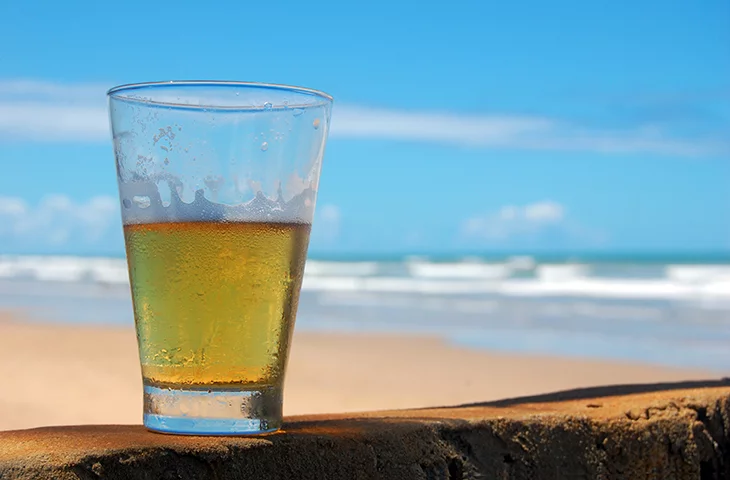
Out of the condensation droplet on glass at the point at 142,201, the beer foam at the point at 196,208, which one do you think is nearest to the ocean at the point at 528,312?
the beer foam at the point at 196,208

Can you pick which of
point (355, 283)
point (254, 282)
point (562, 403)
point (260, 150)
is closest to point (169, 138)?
point (260, 150)

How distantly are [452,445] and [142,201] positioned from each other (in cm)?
70

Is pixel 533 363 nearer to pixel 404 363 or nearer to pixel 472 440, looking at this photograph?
pixel 404 363

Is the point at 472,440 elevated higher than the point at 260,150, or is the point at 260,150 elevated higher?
the point at 260,150

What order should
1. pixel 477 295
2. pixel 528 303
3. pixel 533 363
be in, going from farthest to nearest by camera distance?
pixel 477 295 < pixel 528 303 < pixel 533 363

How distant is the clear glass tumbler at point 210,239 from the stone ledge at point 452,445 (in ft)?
0.22

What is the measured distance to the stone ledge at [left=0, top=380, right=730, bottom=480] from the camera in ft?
4.21

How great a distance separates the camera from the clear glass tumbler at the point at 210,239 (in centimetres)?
137

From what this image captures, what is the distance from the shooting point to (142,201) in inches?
55.7

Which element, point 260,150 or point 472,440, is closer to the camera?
point 260,150

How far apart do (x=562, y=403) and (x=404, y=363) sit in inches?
232

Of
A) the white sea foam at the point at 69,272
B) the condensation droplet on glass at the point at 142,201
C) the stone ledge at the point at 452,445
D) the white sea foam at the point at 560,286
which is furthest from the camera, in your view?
the white sea foam at the point at 69,272

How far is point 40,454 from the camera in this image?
123cm

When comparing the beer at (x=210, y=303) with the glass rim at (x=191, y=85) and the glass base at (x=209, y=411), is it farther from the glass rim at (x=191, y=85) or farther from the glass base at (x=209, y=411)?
the glass rim at (x=191, y=85)
